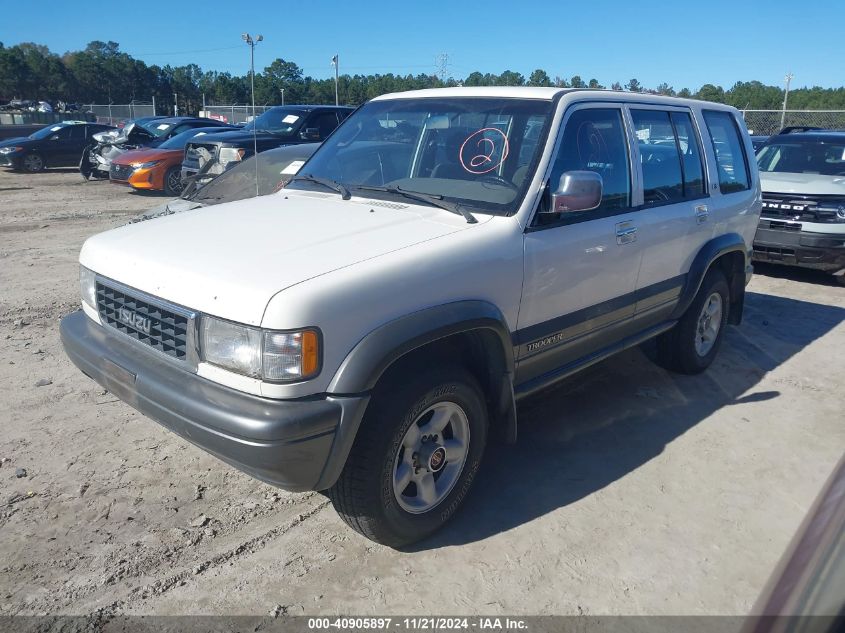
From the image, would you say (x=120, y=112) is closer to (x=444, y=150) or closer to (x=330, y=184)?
(x=330, y=184)

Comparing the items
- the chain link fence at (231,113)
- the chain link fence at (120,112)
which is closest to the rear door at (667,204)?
the chain link fence at (231,113)

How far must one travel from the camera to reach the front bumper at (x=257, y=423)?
2.51m

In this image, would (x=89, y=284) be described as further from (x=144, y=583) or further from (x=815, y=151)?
(x=815, y=151)

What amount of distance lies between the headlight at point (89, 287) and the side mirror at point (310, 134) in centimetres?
927

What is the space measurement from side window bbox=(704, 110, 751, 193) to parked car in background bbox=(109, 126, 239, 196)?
11273 mm

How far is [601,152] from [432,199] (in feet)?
3.76

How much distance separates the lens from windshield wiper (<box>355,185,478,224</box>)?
3.32 m

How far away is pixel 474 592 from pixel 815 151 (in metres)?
8.96

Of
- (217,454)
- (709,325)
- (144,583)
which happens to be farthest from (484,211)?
(709,325)

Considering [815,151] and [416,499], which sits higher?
[815,151]

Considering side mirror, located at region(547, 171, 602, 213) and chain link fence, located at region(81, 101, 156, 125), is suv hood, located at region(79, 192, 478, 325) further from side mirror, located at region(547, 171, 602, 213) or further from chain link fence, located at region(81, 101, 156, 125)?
chain link fence, located at region(81, 101, 156, 125)

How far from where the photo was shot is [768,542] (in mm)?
3277

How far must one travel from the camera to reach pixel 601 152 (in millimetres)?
3955

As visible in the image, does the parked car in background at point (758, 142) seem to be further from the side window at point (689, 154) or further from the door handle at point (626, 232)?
the door handle at point (626, 232)
